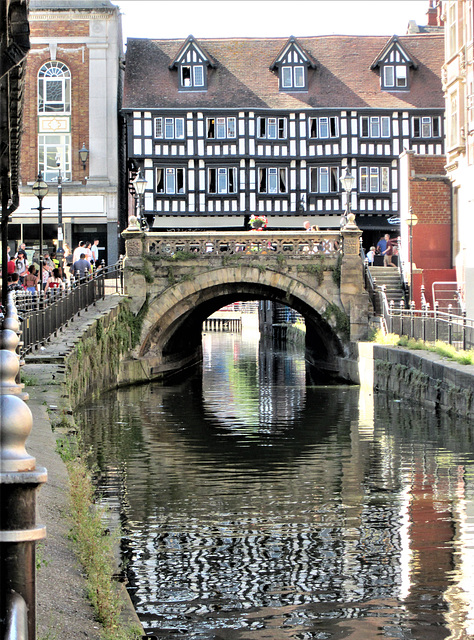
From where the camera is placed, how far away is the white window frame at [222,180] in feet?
151

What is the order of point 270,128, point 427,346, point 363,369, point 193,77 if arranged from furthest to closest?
point 193,77, point 270,128, point 363,369, point 427,346

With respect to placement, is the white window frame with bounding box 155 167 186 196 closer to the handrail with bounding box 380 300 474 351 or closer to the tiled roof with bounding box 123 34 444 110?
the tiled roof with bounding box 123 34 444 110

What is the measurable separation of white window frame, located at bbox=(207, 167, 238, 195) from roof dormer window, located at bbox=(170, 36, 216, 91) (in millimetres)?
4003

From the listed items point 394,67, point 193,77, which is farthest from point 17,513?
point 394,67

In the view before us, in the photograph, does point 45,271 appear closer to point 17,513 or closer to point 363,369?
point 363,369

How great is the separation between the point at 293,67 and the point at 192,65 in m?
4.74

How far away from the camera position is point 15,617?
11.3ft

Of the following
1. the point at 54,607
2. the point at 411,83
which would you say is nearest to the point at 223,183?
the point at 411,83

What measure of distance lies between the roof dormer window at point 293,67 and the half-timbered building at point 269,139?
0.05m

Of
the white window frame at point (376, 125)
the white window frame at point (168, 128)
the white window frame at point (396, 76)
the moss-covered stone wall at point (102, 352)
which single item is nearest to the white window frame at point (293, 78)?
the white window frame at point (376, 125)

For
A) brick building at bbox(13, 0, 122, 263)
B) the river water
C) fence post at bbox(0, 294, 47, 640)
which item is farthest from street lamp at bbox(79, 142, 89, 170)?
fence post at bbox(0, 294, 47, 640)

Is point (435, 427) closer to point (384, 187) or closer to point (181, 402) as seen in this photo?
point (181, 402)

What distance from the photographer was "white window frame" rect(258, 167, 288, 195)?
46219mm

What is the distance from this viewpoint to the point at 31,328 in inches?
747
